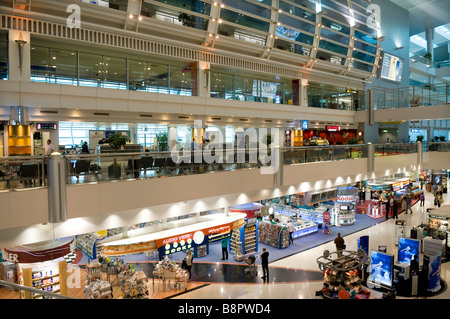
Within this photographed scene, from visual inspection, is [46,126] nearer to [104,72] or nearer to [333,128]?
[104,72]

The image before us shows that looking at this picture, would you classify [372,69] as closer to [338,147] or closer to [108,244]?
[338,147]

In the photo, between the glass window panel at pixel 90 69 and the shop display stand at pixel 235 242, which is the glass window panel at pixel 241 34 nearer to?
the glass window panel at pixel 90 69

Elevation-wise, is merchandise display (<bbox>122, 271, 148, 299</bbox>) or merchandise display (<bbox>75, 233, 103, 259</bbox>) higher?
merchandise display (<bbox>75, 233, 103, 259</bbox>)

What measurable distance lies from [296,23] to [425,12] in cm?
1996

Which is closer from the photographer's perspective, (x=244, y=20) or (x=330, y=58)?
(x=244, y=20)

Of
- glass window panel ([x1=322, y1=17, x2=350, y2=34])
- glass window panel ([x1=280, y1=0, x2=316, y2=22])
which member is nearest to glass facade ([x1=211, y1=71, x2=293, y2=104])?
glass window panel ([x1=280, y1=0, x2=316, y2=22])

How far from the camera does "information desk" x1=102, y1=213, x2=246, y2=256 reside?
34.0ft

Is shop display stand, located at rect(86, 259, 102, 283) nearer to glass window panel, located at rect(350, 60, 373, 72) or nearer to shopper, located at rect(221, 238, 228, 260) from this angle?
shopper, located at rect(221, 238, 228, 260)

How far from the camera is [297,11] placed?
2052 centimetres

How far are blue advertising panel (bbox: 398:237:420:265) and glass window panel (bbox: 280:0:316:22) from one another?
14991mm

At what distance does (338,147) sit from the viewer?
14.6 meters

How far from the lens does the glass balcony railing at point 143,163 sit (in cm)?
676

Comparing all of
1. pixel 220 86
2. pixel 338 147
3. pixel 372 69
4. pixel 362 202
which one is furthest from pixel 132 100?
pixel 372 69

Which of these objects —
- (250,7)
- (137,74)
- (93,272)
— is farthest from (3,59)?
(250,7)
